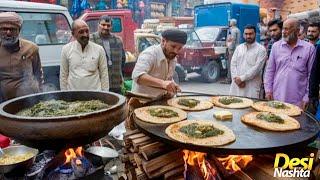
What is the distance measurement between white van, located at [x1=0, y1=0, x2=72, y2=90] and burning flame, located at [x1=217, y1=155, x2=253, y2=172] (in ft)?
19.0

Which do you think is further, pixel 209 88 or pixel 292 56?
pixel 209 88

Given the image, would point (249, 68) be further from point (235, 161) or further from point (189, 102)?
point (235, 161)

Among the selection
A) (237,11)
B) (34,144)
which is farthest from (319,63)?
(237,11)

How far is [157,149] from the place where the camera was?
2682mm

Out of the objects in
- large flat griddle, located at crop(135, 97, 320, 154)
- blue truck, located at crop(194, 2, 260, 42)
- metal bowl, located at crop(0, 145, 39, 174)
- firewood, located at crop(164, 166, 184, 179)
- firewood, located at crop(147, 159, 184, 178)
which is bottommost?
metal bowl, located at crop(0, 145, 39, 174)

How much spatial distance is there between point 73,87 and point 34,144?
2.13 meters

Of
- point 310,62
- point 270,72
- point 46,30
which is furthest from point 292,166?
point 46,30

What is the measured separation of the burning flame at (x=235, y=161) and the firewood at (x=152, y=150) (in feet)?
1.68

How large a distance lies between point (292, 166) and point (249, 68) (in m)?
2.80

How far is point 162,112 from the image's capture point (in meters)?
3.05

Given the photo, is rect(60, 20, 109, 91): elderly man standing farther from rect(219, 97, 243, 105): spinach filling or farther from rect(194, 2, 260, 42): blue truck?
rect(194, 2, 260, 42): blue truck

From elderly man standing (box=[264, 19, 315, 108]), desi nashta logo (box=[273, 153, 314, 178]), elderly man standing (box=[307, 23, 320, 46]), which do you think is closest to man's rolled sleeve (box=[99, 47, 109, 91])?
elderly man standing (box=[264, 19, 315, 108])

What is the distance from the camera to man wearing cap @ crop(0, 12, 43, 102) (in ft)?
12.5

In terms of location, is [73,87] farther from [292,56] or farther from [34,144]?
[292,56]
